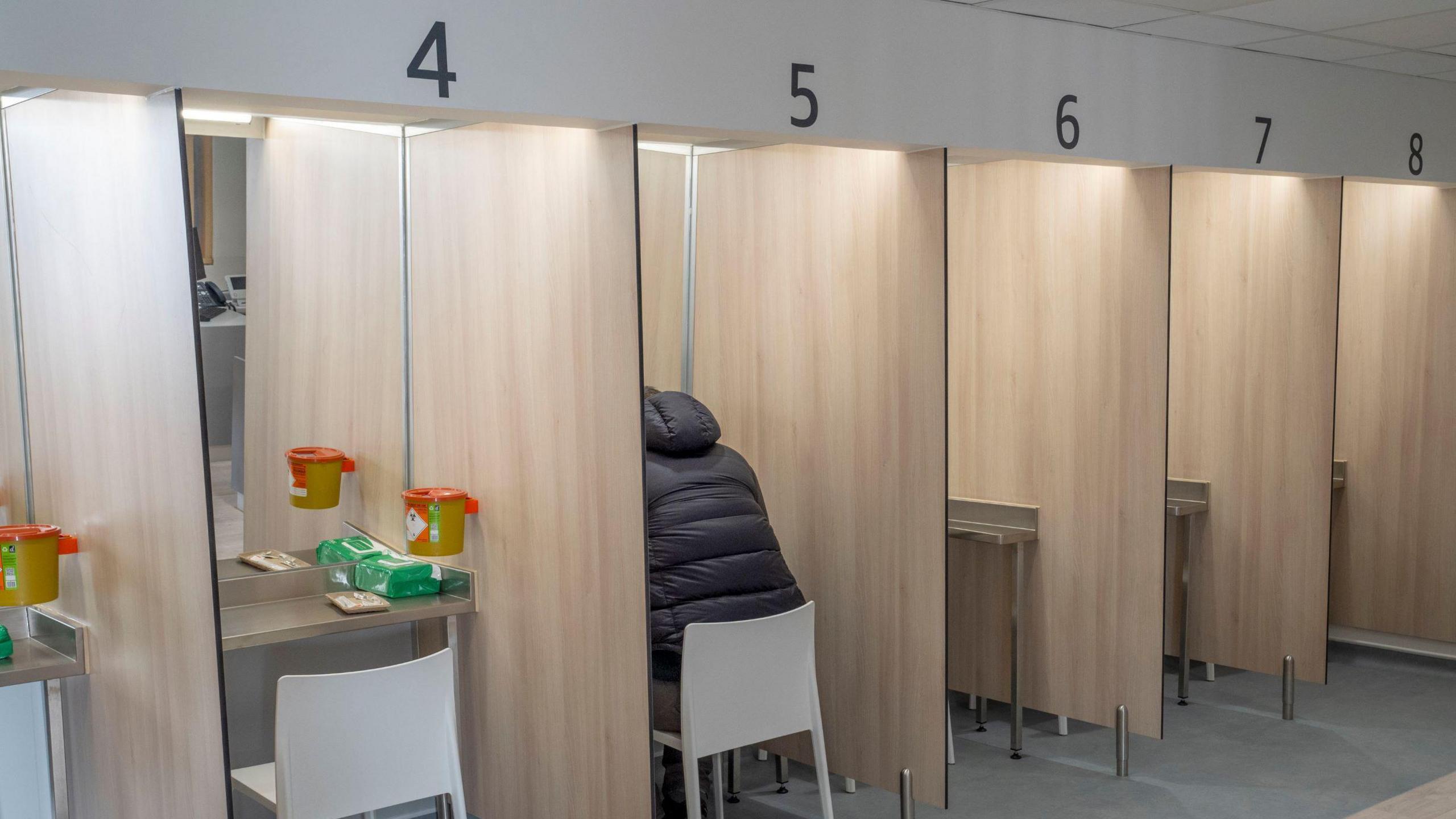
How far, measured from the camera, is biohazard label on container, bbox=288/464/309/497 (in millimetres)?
3484

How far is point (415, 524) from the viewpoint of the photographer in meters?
3.27

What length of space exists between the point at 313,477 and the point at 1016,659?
248 cm

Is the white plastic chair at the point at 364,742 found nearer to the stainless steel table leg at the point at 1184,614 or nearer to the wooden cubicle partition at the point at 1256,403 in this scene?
the wooden cubicle partition at the point at 1256,403

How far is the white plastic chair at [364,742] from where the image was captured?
2578 mm

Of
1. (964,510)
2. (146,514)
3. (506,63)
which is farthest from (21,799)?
(964,510)

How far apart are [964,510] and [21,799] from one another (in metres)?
3.10

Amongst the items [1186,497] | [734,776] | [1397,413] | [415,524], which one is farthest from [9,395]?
[1397,413]

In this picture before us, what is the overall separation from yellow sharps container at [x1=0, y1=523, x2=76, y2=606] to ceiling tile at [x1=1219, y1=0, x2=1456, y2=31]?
3414mm

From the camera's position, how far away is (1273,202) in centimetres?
485

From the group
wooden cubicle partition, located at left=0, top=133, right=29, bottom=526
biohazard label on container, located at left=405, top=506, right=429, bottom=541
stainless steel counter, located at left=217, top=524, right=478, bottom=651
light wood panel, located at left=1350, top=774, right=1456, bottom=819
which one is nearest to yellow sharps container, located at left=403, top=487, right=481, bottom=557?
biohazard label on container, located at left=405, top=506, right=429, bottom=541

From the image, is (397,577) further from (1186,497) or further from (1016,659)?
(1186,497)

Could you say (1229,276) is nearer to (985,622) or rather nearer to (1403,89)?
(1403,89)

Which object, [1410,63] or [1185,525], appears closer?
[1410,63]

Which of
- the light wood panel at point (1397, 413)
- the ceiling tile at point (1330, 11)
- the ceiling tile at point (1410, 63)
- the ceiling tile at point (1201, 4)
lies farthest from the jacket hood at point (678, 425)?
the light wood panel at point (1397, 413)
